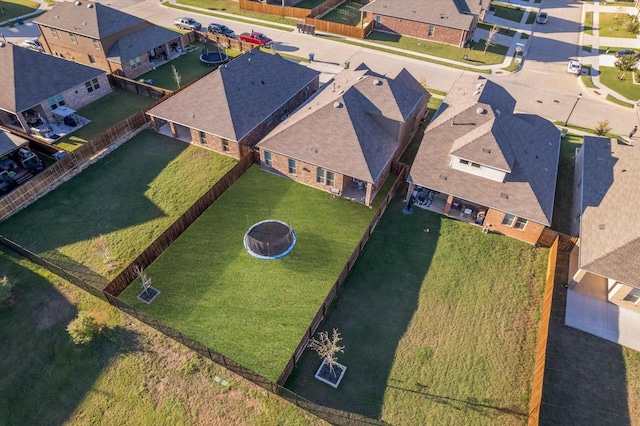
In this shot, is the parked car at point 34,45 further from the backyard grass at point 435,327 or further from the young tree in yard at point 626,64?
the young tree in yard at point 626,64

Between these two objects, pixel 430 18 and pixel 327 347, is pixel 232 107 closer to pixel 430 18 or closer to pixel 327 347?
pixel 327 347

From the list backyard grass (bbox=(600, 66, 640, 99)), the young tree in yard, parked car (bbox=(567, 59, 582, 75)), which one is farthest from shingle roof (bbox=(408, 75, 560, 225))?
the young tree in yard

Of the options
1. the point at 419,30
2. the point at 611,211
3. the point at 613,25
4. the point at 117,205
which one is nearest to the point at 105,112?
the point at 117,205

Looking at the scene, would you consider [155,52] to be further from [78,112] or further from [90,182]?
[90,182]

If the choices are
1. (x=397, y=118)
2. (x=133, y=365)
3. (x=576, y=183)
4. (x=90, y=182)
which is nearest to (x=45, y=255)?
(x=90, y=182)

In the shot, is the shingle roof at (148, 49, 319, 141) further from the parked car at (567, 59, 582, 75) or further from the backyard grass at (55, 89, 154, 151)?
the parked car at (567, 59, 582, 75)
